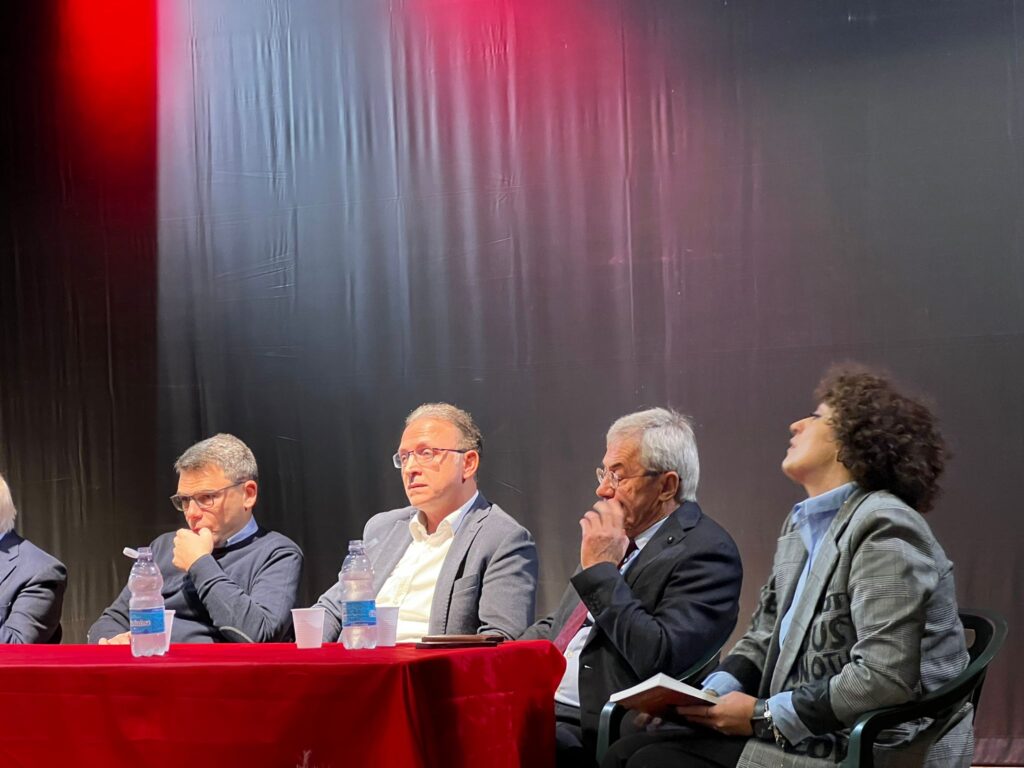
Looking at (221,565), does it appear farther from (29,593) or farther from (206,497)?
(29,593)

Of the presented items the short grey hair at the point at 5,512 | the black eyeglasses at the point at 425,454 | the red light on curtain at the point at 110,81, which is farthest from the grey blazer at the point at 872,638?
the red light on curtain at the point at 110,81

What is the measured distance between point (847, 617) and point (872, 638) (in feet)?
0.33

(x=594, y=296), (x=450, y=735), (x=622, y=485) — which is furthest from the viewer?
(x=594, y=296)

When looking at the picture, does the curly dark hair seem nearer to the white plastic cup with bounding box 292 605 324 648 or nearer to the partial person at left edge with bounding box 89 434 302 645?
the white plastic cup with bounding box 292 605 324 648

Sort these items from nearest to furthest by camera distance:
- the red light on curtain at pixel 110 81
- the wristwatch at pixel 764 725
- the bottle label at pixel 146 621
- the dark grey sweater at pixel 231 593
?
the wristwatch at pixel 764 725
the bottle label at pixel 146 621
the dark grey sweater at pixel 231 593
the red light on curtain at pixel 110 81

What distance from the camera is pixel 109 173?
460cm

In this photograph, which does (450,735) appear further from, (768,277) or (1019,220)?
(1019,220)

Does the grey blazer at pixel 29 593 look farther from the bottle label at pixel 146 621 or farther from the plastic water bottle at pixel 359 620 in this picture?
the plastic water bottle at pixel 359 620

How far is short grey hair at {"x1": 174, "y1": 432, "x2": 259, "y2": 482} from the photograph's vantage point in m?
3.20

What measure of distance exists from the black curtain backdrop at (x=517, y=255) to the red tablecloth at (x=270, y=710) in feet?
6.27

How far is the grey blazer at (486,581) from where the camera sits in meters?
2.60

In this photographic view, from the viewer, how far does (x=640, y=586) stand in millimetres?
2373

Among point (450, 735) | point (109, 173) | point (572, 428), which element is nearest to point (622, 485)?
point (450, 735)

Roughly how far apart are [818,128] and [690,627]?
6.22 ft
